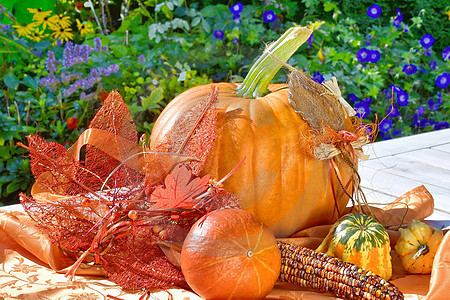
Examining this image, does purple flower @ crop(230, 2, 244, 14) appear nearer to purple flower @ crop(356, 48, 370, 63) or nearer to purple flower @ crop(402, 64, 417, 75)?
purple flower @ crop(356, 48, 370, 63)

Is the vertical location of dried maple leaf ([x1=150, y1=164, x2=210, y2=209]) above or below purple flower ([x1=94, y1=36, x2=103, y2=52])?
below

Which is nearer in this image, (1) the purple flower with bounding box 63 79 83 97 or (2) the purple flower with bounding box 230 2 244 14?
(1) the purple flower with bounding box 63 79 83 97

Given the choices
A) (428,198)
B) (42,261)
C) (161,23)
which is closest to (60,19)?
(161,23)

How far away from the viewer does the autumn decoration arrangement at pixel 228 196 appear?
4.27 ft

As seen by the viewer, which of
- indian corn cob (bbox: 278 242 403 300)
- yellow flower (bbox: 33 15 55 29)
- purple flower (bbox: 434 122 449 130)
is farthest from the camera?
purple flower (bbox: 434 122 449 130)

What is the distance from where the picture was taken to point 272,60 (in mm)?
1667

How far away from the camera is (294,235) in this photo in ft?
5.49

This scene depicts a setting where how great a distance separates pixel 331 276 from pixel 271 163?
378 millimetres

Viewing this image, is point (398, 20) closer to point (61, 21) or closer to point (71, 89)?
point (61, 21)

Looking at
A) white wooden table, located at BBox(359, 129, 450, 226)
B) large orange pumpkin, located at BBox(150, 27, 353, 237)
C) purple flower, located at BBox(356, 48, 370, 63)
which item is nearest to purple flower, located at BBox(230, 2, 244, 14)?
purple flower, located at BBox(356, 48, 370, 63)

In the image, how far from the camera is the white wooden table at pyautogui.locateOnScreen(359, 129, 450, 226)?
6.98ft

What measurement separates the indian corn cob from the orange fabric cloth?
0.09ft

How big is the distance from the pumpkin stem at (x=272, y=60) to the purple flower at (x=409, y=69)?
Result: 8.38 ft

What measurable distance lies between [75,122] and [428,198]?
1.73 metres
